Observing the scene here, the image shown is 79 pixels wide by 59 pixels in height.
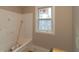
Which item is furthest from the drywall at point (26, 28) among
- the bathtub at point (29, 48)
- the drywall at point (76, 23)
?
the drywall at point (76, 23)

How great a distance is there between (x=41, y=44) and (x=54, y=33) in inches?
7.3

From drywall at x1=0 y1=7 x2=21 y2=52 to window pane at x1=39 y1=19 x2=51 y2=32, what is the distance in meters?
0.26

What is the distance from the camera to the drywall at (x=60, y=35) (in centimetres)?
135

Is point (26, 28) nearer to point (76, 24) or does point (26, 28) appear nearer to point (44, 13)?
point (44, 13)

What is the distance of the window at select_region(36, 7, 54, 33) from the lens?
136 centimetres

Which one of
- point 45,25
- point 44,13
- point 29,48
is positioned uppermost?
point 44,13

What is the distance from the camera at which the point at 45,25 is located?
4.47ft

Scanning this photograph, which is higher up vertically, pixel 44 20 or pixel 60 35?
pixel 44 20

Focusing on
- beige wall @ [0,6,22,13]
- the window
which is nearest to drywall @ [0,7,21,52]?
beige wall @ [0,6,22,13]

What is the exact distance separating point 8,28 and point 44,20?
1.33 ft

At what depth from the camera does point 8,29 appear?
1.35 meters

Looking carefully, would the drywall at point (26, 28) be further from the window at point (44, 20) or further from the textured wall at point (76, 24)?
the textured wall at point (76, 24)

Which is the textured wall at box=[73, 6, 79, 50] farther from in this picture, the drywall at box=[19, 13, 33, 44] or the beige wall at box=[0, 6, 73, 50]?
the drywall at box=[19, 13, 33, 44]

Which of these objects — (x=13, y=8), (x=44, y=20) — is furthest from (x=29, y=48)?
(x=13, y=8)
